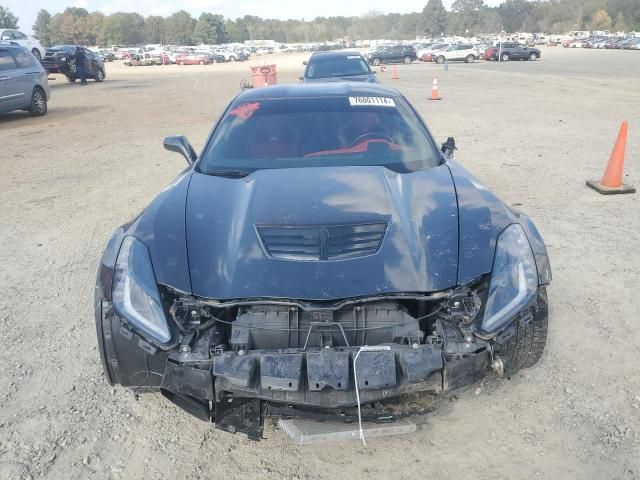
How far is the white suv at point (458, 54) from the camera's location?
43.4 meters

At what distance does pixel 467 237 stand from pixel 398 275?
46 centimetres

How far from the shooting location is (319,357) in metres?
2.32

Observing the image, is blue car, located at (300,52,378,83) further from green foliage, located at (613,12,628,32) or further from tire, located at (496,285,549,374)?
green foliage, located at (613,12,628,32)

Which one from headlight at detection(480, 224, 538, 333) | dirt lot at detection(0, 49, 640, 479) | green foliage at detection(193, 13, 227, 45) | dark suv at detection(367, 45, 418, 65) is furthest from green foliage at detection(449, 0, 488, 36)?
headlight at detection(480, 224, 538, 333)

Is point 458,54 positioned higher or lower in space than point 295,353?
lower

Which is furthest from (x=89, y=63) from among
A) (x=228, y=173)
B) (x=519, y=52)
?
(x=519, y=52)

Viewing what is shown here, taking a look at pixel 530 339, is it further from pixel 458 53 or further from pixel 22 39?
pixel 458 53

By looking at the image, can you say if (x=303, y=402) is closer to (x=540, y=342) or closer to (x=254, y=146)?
(x=540, y=342)

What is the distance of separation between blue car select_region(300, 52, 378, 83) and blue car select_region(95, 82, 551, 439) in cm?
931

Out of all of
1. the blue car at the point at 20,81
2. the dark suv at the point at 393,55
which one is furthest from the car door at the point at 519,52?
the blue car at the point at 20,81

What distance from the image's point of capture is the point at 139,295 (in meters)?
2.54

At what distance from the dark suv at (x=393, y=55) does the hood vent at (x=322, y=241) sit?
137 ft

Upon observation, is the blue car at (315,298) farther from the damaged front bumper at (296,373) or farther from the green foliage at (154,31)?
the green foliage at (154,31)

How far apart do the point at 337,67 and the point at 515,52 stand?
3474 centimetres
